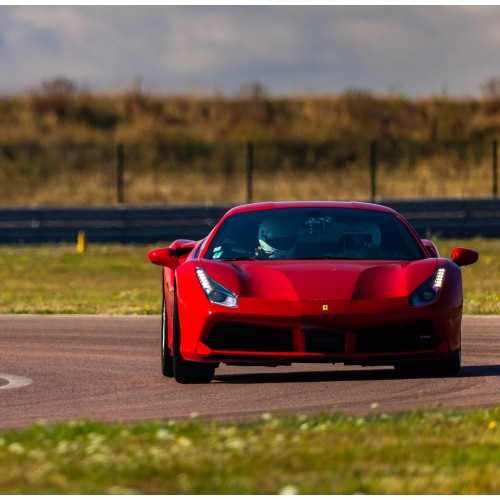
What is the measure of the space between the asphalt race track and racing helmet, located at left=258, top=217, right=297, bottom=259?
95cm

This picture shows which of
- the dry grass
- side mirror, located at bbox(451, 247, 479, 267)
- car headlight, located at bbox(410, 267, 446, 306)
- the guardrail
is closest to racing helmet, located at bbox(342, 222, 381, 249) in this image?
side mirror, located at bbox(451, 247, 479, 267)

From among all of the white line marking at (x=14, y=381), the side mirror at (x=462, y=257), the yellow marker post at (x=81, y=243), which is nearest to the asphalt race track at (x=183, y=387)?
the white line marking at (x=14, y=381)

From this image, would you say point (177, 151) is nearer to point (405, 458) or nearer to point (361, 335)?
point (361, 335)

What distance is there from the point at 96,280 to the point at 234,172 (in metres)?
24.5

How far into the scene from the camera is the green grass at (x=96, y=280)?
18719 millimetres

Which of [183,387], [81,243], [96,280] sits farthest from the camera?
[81,243]

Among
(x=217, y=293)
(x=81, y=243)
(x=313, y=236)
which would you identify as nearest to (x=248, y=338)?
(x=217, y=293)

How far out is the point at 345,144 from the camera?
51.3 m

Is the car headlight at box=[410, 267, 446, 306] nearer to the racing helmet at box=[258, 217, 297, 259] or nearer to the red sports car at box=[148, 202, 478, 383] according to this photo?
the red sports car at box=[148, 202, 478, 383]

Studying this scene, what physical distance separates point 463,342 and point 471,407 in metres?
4.55

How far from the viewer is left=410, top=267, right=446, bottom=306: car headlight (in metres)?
10.5

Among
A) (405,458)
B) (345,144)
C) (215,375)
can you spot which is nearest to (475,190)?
(345,144)

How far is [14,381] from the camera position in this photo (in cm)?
1137

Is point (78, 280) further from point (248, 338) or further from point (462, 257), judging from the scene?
point (248, 338)
